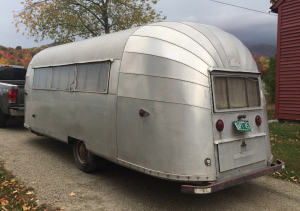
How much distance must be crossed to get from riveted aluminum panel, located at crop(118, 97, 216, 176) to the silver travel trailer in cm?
1

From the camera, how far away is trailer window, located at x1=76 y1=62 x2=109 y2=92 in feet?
16.1

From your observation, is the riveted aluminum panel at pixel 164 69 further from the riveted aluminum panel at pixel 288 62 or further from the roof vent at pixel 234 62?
the riveted aluminum panel at pixel 288 62

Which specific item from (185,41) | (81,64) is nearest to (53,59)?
(81,64)

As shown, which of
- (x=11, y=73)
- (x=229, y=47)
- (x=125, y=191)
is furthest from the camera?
(x=11, y=73)

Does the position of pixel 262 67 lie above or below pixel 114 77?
above

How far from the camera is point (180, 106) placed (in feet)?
12.6

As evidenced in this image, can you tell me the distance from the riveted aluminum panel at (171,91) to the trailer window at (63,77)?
2.24 meters

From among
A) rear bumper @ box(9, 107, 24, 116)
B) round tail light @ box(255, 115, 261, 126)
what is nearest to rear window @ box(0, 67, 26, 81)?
rear bumper @ box(9, 107, 24, 116)

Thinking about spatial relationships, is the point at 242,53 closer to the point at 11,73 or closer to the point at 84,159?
the point at 84,159

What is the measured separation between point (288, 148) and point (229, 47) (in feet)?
15.4

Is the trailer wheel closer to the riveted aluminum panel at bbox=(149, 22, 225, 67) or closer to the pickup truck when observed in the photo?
the riveted aluminum panel at bbox=(149, 22, 225, 67)

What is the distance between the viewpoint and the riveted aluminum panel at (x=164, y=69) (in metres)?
3.92

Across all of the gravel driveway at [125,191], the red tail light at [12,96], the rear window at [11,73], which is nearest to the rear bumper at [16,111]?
the red tail light at [12,96]

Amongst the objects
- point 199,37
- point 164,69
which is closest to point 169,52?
point 164,69
